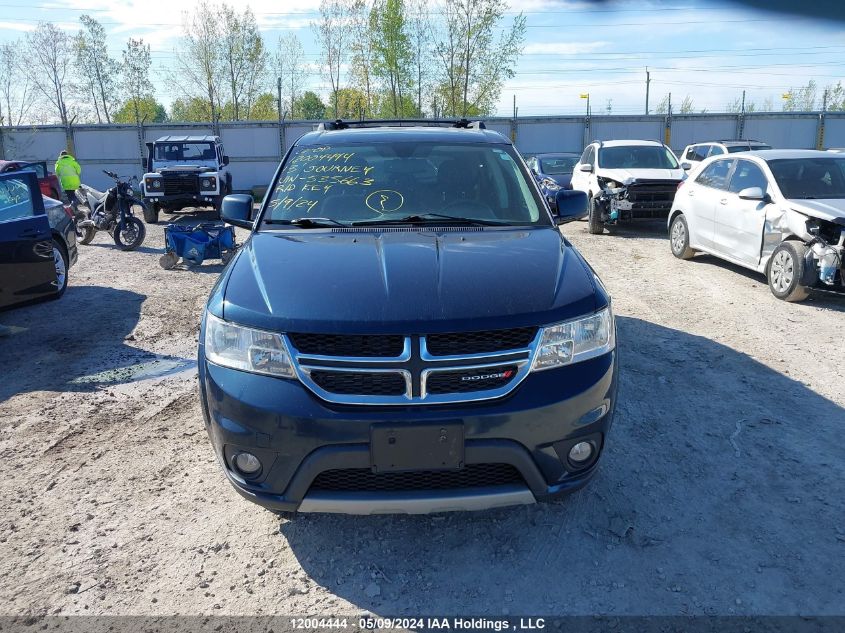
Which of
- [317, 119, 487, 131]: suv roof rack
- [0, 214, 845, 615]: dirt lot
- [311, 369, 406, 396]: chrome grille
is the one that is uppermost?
[317, 119, 487, 131]: suv roof rack

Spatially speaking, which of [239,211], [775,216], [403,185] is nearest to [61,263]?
[239,211]

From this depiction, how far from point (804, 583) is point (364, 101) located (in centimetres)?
4206

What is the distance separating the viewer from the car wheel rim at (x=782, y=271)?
729 cm

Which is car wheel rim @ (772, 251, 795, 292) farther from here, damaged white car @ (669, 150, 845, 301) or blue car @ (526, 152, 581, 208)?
blue car @ (526, 152, 581, 208)

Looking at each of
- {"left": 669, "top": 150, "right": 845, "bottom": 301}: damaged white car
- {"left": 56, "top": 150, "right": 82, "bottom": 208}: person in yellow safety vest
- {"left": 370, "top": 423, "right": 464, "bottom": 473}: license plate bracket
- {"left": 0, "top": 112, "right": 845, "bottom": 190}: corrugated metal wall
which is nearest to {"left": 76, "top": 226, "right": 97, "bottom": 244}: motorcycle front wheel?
{"left": 56, "top": 150, "right": 82, "bottom": 208}: person in yellow safety vest

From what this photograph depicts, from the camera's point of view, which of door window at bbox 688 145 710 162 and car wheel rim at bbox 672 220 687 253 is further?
door window at bbox 688 145 710 162

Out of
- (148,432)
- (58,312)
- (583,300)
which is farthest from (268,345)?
(58,312)

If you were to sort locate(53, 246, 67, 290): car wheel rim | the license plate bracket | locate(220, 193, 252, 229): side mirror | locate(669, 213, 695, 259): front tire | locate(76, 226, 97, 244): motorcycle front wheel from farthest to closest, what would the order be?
locate(76, 226, 97, 244): motorcycle front wheel, locate(669, 213, 695, 259): front tire, locate(53, 246, 67, 290): car wheel rim, locate(220, 193, 252, 229): side mirror, the license plate bracket

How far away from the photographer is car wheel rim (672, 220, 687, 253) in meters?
9.84

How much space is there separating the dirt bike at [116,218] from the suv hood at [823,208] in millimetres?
10439

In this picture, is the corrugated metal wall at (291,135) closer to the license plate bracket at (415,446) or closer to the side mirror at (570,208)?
the side mirror at (570,208)

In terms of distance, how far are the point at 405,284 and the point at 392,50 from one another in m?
40.5

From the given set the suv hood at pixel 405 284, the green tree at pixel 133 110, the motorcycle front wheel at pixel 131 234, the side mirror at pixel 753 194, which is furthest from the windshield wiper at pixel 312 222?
the green tree at pixel 133 110

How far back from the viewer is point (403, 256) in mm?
3160
